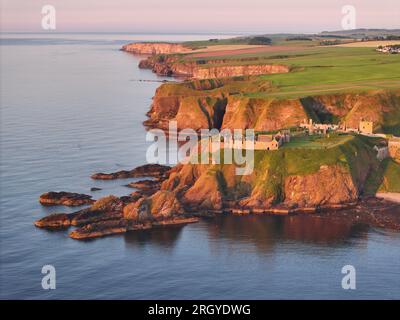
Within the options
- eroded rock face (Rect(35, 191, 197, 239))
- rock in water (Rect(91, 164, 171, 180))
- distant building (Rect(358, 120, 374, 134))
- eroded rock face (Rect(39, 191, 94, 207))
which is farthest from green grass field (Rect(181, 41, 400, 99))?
eroded rock face (Rect(35, 191, 197, 239))

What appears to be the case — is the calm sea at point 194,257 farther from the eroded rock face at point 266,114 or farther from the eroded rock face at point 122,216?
the eroded rock face at point 266,114

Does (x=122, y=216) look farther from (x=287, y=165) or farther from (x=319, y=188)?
(x=319, y=188)

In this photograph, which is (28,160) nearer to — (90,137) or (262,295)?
(90,137)

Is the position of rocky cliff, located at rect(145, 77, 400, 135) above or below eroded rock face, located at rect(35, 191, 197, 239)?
above

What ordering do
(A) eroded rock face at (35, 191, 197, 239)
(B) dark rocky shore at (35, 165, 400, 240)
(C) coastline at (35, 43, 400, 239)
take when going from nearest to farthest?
1. (A) eroded rock face at (35, 191, 197, 239)
2. (B) dark rocky shore at (35, 165, 400, 240)
3. (C) coastline at (35, 43, 400, 239)

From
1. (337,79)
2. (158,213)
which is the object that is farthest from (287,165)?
(337,79)

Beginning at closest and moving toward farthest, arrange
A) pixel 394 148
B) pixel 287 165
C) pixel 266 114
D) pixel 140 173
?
pixel 287 165
pixel 394 148
pixel 140 173
pixel 266 114

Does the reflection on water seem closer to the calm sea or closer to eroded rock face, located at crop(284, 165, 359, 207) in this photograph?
the calm sea
